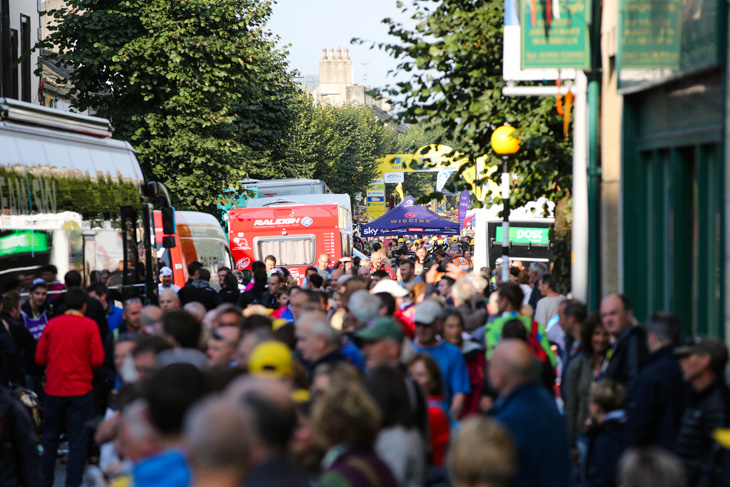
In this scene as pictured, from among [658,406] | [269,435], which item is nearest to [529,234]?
[658,406]

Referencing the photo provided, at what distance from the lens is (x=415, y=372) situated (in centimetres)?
629

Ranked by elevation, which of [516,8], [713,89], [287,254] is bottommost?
[287,254]

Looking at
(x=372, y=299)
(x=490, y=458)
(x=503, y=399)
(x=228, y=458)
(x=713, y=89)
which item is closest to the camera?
(x=228, y=458)

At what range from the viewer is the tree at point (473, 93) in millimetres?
13406

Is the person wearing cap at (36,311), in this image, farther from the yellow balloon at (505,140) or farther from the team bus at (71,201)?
the yellow balloon at (505,140)

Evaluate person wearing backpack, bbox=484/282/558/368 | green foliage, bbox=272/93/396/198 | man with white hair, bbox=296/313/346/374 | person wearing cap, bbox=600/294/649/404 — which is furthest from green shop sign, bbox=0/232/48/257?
green foliage, bbox=272/93/396/198

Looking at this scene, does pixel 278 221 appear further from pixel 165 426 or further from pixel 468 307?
pixel 165 426

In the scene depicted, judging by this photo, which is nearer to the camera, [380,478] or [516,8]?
[380,478]

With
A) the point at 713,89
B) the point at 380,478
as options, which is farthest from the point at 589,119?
the point at 380,478

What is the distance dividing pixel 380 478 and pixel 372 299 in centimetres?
422

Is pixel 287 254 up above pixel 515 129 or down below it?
below

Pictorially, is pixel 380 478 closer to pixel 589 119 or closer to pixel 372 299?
pixel 372 299

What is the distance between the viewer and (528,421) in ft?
15.8

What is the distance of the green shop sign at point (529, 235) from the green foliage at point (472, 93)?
446 inches
